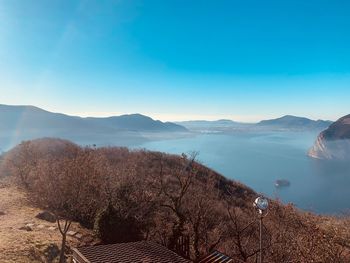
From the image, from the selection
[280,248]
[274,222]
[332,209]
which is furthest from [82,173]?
[332,209]

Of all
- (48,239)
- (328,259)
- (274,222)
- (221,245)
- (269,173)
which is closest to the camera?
(328,259)

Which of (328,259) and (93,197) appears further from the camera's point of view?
(93,197)

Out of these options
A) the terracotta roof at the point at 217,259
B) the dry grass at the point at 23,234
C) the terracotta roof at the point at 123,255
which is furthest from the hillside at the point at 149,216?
the terracotta roof at the point at 123,255

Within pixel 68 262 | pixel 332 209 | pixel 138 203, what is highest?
pixel 138 203

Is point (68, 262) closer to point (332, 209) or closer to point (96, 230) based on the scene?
point (96, 230)

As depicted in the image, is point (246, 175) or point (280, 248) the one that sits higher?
point (280, 248)

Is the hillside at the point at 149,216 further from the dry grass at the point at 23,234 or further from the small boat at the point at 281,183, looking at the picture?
the small boat at the point at 281,183

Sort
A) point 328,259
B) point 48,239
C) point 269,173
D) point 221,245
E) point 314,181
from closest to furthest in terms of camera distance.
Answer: point 328,259
point 48,239
point 221,245
point 314,181
point 269,173
